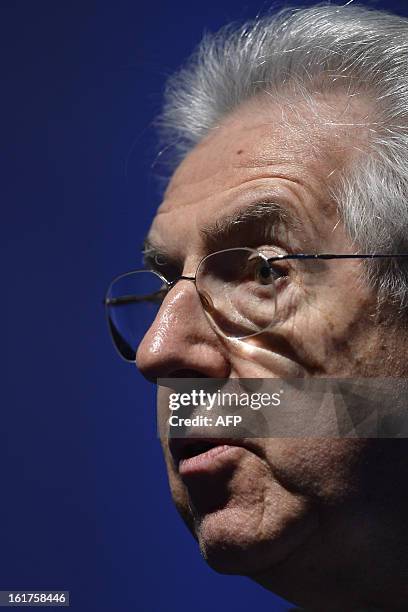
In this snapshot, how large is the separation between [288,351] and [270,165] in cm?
26

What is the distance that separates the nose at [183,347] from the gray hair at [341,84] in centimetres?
22

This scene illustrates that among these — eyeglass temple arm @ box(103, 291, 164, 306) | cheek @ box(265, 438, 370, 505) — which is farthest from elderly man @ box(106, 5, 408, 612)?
eyeglass temple arm @ box(103, 291, 164, 306)

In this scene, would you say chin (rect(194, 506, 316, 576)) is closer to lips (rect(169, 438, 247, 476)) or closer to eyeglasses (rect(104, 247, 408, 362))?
lips (rect(169, 438, 247, 476))

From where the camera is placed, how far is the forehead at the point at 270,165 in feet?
3.24

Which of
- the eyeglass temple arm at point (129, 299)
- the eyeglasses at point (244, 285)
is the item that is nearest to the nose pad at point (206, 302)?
the eyeglasses at point (244, 285)

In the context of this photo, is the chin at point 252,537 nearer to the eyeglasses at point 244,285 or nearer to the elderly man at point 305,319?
the elderly man at point 305,319

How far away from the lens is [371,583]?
0.95m

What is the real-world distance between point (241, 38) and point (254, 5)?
0.51 ft

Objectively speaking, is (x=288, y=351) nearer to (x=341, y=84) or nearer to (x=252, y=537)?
(x=252, y=537)

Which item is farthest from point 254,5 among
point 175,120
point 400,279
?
point 400,279

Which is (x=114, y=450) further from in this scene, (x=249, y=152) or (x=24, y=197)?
(x=249, y=152)

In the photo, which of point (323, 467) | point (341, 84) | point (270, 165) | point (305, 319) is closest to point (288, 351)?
point (305, 319)

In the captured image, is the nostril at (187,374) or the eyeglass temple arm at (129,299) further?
the eyeglass temple arm at (129,299)

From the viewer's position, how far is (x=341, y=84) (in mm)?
1100
